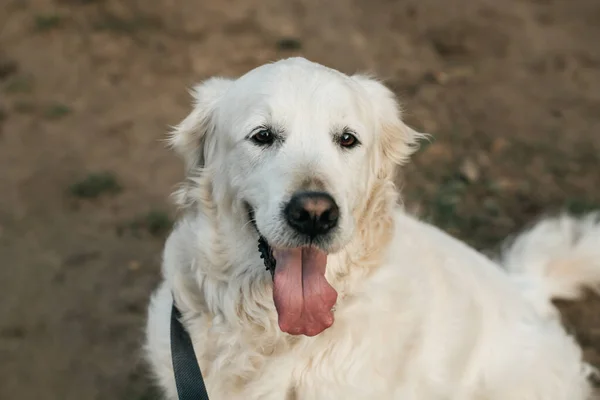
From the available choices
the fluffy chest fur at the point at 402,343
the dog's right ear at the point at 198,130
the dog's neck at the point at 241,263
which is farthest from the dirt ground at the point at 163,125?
the dog's right ear at the point at 198,130

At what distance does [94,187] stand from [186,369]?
2.97m

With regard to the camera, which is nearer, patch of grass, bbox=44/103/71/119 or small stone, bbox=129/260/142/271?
small stone, bbox=129/260/142/271

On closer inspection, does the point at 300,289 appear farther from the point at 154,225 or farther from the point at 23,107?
the point at 23,107

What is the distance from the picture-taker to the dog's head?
87.1 inches

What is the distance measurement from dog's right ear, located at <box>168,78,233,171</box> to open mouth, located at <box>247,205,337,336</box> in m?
0.56

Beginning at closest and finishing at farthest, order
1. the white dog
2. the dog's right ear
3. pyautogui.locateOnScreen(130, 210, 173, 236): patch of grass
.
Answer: the white dog < the dog's right ear < pyautogui.locateOnScreen(130, 210, 173, 236): patch of grass

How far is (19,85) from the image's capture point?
20.4 ft

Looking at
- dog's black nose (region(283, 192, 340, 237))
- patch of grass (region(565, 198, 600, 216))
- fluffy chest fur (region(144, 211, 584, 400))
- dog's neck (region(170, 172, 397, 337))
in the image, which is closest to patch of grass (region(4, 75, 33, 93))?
fluffy chest fur (region(144, 211, 584, 400))

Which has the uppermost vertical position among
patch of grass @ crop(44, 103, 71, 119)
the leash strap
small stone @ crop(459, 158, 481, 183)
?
the leash strap

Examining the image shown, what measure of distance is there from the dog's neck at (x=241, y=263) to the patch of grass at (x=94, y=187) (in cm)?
259

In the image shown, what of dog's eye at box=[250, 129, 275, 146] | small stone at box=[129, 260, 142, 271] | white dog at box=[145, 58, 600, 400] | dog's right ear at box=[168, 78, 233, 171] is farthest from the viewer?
small stone at box=[129, 260, 142, 271]

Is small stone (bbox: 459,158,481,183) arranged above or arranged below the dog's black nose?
below

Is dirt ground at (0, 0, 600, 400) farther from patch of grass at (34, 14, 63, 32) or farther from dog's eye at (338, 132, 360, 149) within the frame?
dog's eye at (338, 132, 360, 149)

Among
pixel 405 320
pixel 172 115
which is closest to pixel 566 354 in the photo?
pixel 405 320
